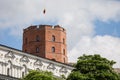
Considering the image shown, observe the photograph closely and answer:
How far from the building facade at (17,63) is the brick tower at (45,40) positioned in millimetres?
25079

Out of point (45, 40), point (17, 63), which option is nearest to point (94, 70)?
point (17, 63)

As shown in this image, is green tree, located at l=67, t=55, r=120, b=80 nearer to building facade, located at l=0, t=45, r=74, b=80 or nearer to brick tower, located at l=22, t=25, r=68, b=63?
building facade, located at l=0, t=45, r=74, b=80

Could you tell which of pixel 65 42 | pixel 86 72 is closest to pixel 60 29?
pixel 65 42

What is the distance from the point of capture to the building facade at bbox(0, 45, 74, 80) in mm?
101088

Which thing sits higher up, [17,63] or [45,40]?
[45,40]

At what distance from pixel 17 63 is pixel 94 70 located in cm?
2396

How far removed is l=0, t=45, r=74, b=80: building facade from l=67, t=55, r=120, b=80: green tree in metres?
18.7

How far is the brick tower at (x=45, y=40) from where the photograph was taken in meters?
139

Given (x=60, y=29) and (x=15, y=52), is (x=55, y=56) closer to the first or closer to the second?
(x=60, y=29)

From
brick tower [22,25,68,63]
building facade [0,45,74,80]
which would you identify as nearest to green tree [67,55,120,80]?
building facade [0,45,74,80]

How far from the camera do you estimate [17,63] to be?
343 ft

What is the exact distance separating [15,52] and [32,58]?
225 inches

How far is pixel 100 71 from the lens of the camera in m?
84.6

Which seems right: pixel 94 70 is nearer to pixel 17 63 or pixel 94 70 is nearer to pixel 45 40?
pixel 17 63
